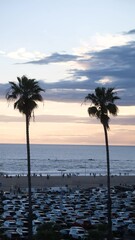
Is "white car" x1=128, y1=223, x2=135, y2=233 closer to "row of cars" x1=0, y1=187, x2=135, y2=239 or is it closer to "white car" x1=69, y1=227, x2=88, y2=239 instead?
"row of cars" x1=0, y1=187, x2=135, y2=239

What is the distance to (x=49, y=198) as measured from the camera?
57500 mm

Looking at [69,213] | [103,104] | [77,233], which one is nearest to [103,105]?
[103,104]

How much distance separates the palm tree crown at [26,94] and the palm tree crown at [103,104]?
4.23 meters

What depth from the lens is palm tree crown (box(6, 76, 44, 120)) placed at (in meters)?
26.5

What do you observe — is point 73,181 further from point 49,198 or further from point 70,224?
point 70,224

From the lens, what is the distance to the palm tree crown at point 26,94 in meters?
26.5

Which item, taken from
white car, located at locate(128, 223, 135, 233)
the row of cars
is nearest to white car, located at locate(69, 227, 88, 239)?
the row of cars

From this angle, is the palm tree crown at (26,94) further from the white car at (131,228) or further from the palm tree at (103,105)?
the white car at (131,228)

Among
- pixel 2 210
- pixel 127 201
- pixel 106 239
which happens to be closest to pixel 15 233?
pixel 106 239

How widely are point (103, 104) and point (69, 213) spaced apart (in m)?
17.6

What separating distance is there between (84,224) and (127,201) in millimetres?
17604

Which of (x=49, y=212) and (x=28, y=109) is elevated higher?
(x=28, y=109)

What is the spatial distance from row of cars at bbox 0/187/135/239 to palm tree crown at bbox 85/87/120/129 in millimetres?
8216

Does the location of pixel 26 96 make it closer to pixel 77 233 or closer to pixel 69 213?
pixel 77 233
